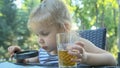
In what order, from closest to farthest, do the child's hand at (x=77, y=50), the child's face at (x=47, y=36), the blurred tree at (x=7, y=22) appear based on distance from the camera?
1. the child's hand at (x=77, y=50)
2. the child's face at (x=47, y=36)
3. the blurred tree at (x=7, y=22)

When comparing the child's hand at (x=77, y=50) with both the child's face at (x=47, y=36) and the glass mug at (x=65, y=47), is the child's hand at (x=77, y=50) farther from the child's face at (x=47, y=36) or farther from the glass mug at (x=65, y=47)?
the child's face at (x=47, y=36)

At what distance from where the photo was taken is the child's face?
1220 mm

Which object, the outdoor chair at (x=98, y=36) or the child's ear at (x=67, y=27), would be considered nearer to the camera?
the child's ear at (x=67, y=27)

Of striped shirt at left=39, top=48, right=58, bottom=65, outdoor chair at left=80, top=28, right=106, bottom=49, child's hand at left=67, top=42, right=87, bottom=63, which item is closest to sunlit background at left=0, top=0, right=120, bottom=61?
outdoor chair at left=80, top=28, right=106, bottom=49

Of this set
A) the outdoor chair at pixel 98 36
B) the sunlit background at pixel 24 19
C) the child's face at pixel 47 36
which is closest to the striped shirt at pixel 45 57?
the child's face at pixel 47 36

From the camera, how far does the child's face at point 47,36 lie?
1.22 metres

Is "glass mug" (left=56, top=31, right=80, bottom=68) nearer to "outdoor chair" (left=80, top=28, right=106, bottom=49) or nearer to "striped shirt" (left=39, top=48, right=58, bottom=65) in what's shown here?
"striped shirt" (left=39, top=48, right=58, bottom=65)

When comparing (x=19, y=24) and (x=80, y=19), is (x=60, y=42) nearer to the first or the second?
(x=19, y=24)

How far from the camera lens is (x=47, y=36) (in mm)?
1231

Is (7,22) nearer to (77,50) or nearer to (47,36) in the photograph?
(47,36)

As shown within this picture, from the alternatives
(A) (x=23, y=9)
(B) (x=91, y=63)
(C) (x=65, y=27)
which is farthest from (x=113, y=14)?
(B) (x=91, y=63)

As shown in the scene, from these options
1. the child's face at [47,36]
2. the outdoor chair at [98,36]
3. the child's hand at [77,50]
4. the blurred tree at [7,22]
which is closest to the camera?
the child's hand at [77,50]

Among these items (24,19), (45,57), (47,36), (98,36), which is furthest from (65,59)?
(24,19)

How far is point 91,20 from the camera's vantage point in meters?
4.35
